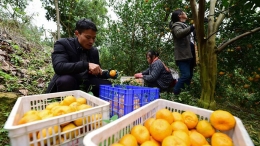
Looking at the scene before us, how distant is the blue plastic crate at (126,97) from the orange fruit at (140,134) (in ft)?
1.79

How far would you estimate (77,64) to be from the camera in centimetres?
167

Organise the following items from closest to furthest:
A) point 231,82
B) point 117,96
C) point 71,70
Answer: point 117,96
point 71,70
point 231,82

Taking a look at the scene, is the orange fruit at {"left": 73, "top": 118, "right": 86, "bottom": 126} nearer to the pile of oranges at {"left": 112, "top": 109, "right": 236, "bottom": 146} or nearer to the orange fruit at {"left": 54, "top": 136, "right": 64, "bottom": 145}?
the orange fruit at {"left": 54, "top": 136, "right": 64, "bottom": 145}

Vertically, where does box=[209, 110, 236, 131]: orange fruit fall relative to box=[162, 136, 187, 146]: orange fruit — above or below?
above

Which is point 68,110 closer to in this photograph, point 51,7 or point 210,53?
point 210,53

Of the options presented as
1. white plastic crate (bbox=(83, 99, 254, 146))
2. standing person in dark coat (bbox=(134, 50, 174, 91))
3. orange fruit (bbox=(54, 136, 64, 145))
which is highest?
standing person in dark coat (bbox=(134, 50, 174, 91))

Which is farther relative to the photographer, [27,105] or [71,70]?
[71,70]

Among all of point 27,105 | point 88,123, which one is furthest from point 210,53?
point 27,105

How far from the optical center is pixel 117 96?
150 cm

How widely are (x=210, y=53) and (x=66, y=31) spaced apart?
7.79 meters

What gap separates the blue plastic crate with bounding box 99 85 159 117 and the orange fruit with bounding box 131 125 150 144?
1.79 feet

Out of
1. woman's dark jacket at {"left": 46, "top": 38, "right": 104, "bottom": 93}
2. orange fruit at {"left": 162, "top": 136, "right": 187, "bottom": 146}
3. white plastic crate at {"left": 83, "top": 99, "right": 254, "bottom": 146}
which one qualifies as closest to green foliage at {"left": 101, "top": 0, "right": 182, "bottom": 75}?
woman's dark jacket at {"left": 46, "top": 38, "right": 104, "bottom": 93}

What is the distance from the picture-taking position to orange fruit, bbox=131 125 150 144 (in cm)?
82

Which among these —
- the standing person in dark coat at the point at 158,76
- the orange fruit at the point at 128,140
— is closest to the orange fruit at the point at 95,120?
the orange fruit at the point at 128,140
